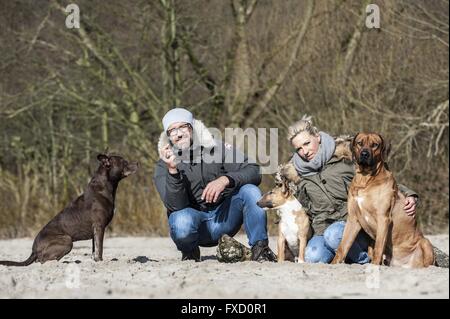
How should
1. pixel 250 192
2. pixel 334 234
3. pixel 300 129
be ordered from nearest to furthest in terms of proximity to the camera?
pixel 300 129
pixel 334 234
pixel 250 192

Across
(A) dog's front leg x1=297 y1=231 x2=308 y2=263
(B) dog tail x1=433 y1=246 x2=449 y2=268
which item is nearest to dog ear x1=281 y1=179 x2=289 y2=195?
(A) dog's front leg x1=297 y1=231 x2=308 y2=263

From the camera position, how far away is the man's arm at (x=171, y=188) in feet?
26.0

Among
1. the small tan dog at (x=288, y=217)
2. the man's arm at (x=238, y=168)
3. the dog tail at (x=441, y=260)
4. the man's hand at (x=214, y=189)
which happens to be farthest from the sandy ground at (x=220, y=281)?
the dog tail at (x=441, y=260)

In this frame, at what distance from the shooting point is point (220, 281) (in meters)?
6.62

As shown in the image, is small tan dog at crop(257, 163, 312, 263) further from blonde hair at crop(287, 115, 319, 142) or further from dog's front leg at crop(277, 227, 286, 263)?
blonde hair at crop(287, 115, 319, 142)

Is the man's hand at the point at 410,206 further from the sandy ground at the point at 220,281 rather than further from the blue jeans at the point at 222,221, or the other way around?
the blue jeans at the point at 222,221

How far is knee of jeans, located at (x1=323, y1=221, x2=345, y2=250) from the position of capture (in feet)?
26.0

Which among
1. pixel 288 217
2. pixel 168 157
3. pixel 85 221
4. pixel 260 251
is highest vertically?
pixel 168 157

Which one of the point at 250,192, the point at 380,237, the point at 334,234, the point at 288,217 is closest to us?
the point at 380,237

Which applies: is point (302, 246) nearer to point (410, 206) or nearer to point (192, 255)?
point (410, 206)

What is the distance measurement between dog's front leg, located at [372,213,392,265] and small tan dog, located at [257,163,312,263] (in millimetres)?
835

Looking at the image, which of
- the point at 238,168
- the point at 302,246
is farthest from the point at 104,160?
the point at 302,246

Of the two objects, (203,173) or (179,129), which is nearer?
(179,129)

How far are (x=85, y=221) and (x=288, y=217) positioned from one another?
2108 mm
